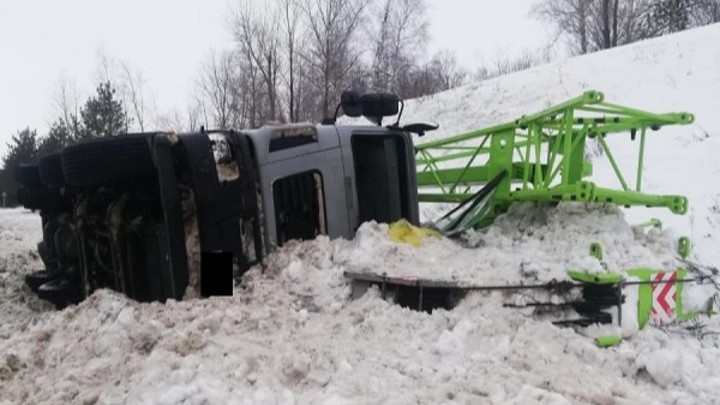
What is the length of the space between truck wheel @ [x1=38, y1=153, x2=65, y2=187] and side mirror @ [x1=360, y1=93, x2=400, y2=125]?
2.63 metres

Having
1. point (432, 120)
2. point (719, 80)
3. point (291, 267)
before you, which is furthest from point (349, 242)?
point (432, 120)

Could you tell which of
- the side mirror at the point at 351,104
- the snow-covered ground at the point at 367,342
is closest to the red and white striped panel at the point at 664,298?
the snow-covered ground at the point at 367,342

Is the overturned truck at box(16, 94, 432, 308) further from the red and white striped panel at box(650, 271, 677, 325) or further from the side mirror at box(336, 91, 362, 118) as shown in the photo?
the red and white striped panel at box(650, 271, 677, 325)

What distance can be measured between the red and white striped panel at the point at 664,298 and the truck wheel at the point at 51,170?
4.59 metres

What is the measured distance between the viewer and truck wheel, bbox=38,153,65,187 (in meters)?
5.52

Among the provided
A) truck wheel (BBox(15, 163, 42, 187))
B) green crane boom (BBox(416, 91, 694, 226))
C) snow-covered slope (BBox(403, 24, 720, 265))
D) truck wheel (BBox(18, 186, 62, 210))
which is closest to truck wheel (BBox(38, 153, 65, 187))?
truck wheel (BBox(18, 186, 62, 210))

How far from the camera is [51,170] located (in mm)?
5562

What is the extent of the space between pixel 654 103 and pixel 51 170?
1379 centimetres

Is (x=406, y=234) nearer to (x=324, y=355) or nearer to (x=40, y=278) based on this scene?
(x=324, y=355)

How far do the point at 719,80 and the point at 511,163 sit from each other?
1133 cm

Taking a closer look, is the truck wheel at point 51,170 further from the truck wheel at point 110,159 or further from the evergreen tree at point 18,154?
the evergreen tree at point 18,154

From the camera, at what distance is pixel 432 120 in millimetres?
20922

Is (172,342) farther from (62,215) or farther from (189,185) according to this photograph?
(62,215)

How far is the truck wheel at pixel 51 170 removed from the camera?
552cm
